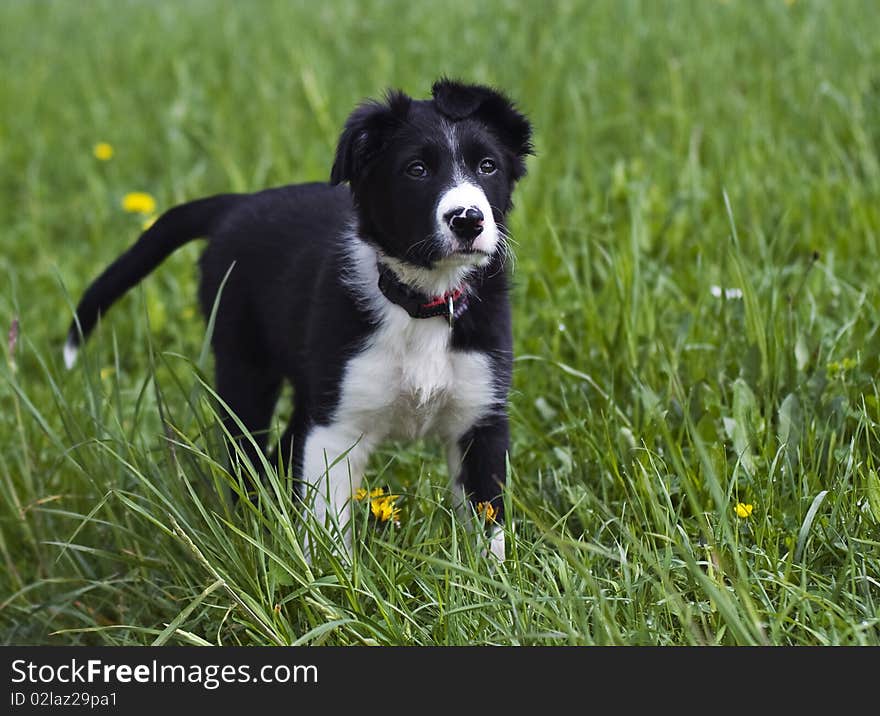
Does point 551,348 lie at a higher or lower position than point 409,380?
lower

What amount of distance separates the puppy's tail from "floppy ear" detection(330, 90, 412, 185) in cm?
82

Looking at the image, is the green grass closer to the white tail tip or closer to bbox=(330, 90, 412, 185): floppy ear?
the white tail tip

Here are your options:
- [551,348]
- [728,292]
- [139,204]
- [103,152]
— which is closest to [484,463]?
[551,348]

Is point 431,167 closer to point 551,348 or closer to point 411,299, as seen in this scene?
point 411,299

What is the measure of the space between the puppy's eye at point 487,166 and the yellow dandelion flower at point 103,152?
3.88 metres

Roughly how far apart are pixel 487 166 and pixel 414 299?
14.2 inches

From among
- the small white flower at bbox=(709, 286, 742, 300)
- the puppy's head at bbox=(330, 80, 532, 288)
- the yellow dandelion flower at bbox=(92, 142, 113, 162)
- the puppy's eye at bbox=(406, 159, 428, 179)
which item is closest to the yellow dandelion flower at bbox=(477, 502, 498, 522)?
the puppy's head at bbox=(330, 80, 532, 288)

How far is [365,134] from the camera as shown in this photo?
280 cm

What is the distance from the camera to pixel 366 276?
295cm

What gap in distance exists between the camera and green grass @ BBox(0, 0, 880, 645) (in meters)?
2.46

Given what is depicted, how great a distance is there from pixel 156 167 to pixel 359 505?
4070 millimetres

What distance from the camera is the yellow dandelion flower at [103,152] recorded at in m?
6.20

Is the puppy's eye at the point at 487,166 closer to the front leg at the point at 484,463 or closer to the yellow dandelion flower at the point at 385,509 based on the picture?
the front leg at the point at 484,463

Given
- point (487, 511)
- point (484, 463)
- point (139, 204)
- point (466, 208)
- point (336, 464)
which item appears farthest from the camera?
point (139, 204)
